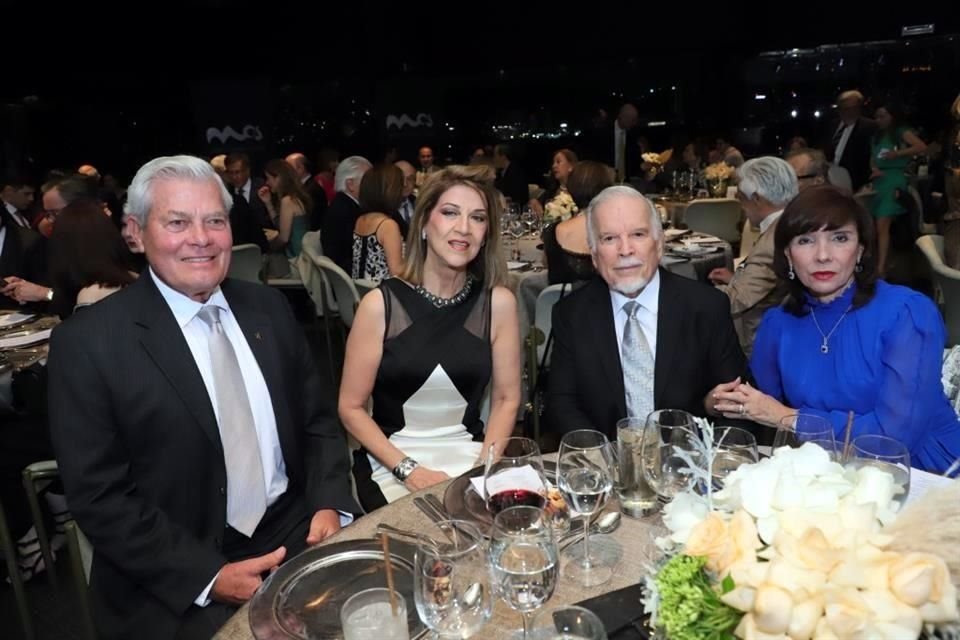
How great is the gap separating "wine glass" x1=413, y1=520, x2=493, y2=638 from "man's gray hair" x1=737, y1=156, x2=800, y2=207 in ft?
10.1

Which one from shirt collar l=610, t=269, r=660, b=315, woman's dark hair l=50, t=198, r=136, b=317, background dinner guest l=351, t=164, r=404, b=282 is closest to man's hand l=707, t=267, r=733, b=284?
background dinner guest l=351, t=164, r=404, b=282

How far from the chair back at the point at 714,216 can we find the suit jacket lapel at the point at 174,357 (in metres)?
5.68

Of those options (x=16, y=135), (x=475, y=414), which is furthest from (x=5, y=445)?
(x=16, y=135)

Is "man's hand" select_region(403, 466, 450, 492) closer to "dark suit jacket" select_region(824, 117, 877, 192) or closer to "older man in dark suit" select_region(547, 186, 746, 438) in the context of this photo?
"older man in dark suit" select_region(547, 186, 746, 438)

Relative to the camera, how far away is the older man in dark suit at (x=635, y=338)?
90.0 inches

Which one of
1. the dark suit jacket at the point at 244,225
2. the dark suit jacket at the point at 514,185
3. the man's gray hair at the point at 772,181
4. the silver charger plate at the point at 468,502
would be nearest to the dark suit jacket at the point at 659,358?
the silver charger plate at the point at 468,502

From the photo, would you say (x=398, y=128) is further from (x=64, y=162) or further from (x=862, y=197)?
(x=862, y=197)

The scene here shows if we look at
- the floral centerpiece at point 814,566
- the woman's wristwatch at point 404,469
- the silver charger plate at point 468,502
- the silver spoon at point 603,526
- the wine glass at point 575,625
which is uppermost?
the floral centerpiece at point 814,566

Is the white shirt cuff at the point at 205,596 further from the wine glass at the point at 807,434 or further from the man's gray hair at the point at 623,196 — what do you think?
the man's gray hair at the point at 623,196

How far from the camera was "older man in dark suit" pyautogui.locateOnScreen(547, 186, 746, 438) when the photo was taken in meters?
2.29

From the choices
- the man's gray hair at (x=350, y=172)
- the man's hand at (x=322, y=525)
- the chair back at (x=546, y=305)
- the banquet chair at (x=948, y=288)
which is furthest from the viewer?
the man's gray hair at (x=350, y=172)

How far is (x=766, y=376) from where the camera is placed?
234 cm

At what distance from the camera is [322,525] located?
6.44 ft

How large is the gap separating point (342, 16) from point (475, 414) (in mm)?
10798
